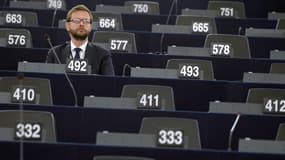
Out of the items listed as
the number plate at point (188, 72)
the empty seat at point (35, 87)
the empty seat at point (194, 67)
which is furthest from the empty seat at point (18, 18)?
the empty seat at point (35, 87)

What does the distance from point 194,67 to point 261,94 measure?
0.98m

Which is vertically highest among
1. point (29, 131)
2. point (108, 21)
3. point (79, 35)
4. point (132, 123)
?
point (79, 35)

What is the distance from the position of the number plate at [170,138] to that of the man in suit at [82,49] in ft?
7.07

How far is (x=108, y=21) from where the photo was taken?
32.8ft

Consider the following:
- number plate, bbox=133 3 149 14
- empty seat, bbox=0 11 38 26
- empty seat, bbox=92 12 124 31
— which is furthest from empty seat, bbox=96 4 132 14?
empty seat, bbox=0 11 38 26

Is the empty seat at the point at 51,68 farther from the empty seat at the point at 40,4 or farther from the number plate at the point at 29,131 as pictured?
the empty seat at the point at 40,4

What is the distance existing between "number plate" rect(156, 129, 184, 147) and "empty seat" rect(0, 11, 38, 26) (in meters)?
4.59

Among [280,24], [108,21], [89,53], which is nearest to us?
[89,53]

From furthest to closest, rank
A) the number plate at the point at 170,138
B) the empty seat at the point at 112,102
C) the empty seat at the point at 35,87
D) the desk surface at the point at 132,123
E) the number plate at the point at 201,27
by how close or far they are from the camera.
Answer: the number plate at the point at 201,27
the empty seat at the point at 35,87
the empty seat at the point at 112,102
the desk surface at the point at 132,123
the number plate at the point at 170,138

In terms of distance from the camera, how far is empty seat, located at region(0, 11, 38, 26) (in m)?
9.73

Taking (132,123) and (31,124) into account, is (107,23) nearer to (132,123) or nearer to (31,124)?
(132,123)

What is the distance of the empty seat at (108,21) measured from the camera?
993 centimetres

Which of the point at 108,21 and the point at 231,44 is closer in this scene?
the point at 231,44

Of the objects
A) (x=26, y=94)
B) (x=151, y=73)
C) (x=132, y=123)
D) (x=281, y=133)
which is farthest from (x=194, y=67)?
(x=281, y=133)
